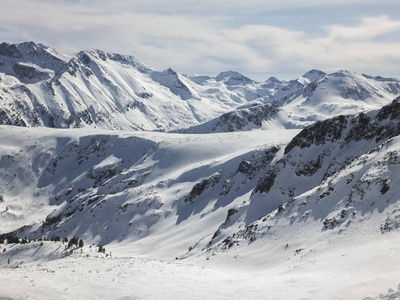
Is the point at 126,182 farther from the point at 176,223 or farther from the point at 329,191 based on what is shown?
the point at 329,191

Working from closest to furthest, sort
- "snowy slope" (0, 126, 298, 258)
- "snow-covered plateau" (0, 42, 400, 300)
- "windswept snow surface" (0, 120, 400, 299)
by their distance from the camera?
1. "windswept snow surface" (0, 120, 400, 299)
2. "snow-covered plateau" (0, 42, 400, 300)
3. "snowy slope" (0, 126, 298, 258)

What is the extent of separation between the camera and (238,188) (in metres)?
82.1

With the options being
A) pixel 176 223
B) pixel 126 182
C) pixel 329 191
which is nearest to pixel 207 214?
pixel 176 223

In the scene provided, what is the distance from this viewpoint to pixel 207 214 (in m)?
78.2

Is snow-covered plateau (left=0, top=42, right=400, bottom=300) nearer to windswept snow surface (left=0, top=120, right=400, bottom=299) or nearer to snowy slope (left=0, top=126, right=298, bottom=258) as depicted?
windswept snow surface (left=0, top=120, right=400, bottom=299)

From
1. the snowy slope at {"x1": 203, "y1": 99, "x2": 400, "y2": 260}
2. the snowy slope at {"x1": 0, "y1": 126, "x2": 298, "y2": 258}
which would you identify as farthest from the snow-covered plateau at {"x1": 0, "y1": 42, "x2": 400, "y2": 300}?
the snowy slope at {"x1": 0, "y1": 126, "x2": 298, "y2": 258}

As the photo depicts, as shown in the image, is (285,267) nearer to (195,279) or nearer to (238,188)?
(195,279)

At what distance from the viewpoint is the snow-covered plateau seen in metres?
22.5

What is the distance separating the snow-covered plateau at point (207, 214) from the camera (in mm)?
22453

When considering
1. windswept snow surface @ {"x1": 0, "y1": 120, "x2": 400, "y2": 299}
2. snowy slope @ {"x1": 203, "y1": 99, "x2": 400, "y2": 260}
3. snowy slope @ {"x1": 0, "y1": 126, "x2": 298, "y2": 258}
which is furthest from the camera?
snowy slope @ {"x1": 0, "y1": 126, "x2": 298, "y2": 258}

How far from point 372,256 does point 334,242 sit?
8419 millimetres

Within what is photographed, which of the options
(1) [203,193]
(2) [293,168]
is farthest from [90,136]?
(2) [293,168]

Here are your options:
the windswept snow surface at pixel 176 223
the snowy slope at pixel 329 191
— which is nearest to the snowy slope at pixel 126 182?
the windswept snow surface at pixel 176 223

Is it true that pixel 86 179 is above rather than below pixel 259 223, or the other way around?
above
